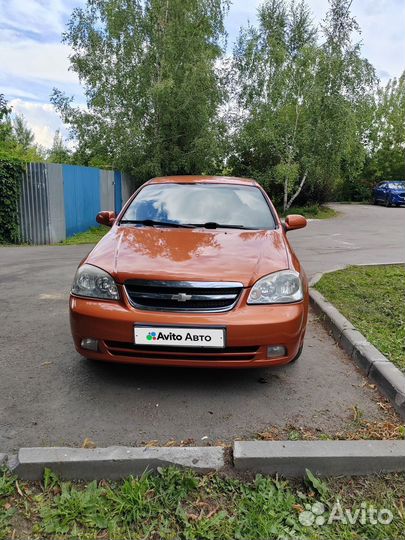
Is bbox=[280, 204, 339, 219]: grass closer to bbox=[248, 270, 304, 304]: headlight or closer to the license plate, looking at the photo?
bbox=[248, 270, 304, 304]: headlight

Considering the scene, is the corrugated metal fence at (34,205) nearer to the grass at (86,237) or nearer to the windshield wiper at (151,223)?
the grass at (86,237)

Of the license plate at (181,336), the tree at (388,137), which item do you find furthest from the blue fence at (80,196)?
the tree at (388,137)

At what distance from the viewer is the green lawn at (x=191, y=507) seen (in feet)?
6.41

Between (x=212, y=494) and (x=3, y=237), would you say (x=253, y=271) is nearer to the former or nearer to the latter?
(x=212, y=494)

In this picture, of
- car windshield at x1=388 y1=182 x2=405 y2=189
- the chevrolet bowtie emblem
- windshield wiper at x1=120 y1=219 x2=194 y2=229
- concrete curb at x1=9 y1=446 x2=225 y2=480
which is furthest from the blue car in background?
concrete curb at x1=9 y1=446 x2=225 y2=480

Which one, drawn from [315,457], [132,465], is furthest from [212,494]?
[315,457]

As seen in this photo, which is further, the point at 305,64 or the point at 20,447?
the point at 305,64

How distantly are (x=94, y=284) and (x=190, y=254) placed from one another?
73 cm

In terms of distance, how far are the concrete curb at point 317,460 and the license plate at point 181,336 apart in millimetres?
672

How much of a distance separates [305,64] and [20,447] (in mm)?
18467

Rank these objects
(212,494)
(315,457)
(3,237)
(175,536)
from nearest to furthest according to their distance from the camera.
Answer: (175,536), (212,494), (315,457), (3,237)

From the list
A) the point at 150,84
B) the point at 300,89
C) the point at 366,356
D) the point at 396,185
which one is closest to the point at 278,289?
the point at 366,356

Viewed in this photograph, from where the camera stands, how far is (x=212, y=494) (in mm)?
2170

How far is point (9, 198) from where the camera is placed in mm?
10656
